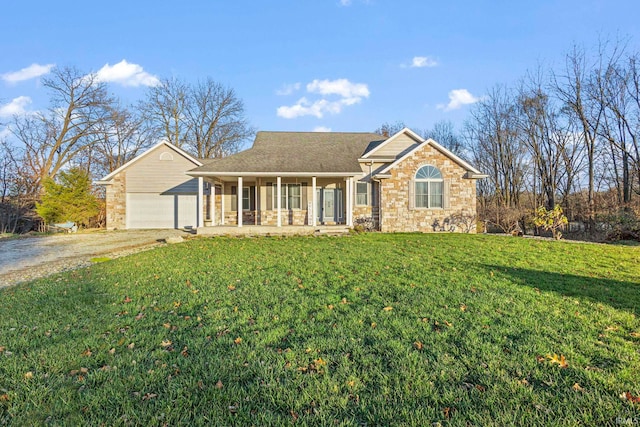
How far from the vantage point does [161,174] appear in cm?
1866

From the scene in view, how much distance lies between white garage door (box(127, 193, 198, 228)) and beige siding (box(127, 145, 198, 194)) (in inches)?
14.0

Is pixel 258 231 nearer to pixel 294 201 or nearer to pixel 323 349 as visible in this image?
pixel 294 201

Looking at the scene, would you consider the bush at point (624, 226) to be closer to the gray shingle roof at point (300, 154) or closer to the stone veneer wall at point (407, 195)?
the stone veneer wall at point (407, 195)

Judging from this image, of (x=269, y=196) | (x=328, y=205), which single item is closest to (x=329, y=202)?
(x=328, y=205)

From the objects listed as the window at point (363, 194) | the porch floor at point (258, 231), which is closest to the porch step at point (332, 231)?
the porch floor at point (258, 231)

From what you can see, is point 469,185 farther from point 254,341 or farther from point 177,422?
point 177,422

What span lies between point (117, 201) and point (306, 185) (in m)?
11.1

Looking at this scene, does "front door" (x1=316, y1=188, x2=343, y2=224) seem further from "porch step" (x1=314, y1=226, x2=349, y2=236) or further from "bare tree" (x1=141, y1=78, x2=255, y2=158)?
"bare tree" (x1=141, y1=78, x2=255, y2=158)

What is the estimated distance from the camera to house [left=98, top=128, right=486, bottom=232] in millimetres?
15492

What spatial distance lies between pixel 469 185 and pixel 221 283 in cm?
1404

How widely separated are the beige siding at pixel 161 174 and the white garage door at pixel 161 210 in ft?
1.16

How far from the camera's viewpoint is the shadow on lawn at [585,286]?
4.89 metres

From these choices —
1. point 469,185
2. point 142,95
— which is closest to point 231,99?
point 142,95

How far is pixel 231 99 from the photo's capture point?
3375 centimetres
